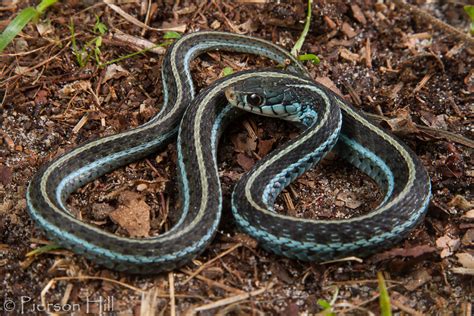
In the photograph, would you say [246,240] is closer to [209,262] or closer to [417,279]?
[209,262]

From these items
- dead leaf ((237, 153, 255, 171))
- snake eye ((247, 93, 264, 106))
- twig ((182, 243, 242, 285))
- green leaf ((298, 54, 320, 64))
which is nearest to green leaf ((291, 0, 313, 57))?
green leaf ((298, 54, 320, 64))

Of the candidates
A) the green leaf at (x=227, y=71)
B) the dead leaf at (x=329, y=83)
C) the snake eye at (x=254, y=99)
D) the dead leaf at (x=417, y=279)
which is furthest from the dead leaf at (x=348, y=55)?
the dead leaf at (x=417, y=279)

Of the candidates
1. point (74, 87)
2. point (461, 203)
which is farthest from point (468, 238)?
point (74, 87)

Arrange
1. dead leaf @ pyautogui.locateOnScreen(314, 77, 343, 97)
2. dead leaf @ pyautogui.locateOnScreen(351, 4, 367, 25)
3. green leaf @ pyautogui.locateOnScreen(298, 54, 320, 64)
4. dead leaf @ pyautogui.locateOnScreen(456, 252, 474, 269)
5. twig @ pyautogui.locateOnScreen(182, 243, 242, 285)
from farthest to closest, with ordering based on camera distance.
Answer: dead leaf @ pyautogui.locateOnScreen(351, 4, 367, 25) < dead leaf @ pyautogui.locateOnScreen(314, 77, 343, 97) < green leaf @ pyautogui.locateOnScreen(298, 54, 320, 64) < dead leaf @ pyautogui.locateOnScreen(456, 252, 474, 269) < twig @ pyautogui.locateOnScreen(182, 243, 242, 285)

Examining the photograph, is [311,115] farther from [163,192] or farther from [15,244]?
[15,244]

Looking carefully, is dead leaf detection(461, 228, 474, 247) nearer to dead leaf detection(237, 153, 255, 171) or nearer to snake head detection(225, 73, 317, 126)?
snake head detection(225, 73, 317, 126)

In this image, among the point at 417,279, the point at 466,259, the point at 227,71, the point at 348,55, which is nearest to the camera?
the point at 417,279
